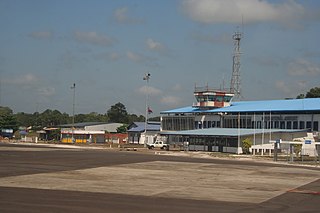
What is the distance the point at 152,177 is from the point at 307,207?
47.7 ft

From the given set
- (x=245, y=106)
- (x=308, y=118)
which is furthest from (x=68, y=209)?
(x=245, y=106)

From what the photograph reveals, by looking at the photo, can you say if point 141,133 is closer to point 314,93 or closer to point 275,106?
point 275,106

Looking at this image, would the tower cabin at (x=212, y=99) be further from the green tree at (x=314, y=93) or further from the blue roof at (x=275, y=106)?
the green tree at (x=314, y=93)

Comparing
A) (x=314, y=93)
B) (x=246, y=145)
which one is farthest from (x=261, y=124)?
(x=314, y=93)

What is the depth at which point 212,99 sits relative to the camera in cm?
11238

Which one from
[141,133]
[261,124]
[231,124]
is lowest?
[141,133]

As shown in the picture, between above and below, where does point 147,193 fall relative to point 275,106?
below

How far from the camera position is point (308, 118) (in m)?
89.2

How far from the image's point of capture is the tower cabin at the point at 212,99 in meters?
112

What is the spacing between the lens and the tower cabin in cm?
11206

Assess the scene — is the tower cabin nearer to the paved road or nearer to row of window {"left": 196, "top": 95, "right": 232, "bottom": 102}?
row of window {"left": 196, "top": 95, "right": 232, "bottom": 102}

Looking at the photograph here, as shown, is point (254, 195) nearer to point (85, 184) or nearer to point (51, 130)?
point (85, 184)

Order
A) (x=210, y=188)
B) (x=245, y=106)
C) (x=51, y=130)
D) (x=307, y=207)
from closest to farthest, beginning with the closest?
(x=307, y=207) → (x=210, y=188) → (x=245, y=106) → (x=51, y=130)

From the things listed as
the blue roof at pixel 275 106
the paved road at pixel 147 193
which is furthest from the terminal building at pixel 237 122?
the paved road at pixel 147 193
